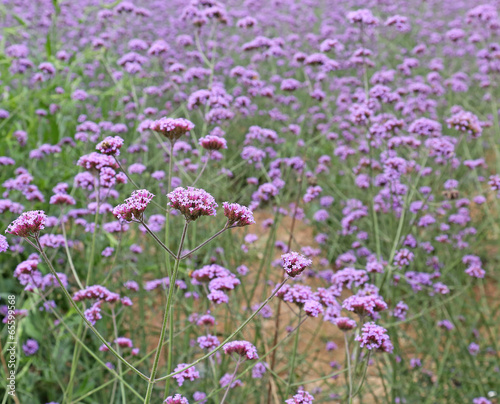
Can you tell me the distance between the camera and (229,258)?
2.90 metres

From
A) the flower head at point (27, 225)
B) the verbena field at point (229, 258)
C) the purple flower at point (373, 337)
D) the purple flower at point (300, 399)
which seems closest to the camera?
the flower head at point (27, 225)

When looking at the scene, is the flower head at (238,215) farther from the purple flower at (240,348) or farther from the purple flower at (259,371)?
the purple flower at (259,371)

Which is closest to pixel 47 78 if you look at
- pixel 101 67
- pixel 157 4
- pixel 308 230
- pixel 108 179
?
pixel 101 67

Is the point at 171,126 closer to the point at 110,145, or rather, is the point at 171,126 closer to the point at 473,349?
the point at 110,145

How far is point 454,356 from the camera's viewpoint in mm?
Result: 2836

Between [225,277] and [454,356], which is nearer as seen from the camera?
[225,277]

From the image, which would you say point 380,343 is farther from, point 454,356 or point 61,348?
point 61,348

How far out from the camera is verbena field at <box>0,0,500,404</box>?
69.3 inches

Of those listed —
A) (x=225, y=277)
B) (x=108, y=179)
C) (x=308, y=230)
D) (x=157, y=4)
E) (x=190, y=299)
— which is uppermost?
(x=157, y=4)

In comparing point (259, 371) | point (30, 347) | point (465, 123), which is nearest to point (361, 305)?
point (259, 371)

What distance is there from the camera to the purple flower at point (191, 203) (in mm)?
1212

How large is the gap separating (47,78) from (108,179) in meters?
3.24

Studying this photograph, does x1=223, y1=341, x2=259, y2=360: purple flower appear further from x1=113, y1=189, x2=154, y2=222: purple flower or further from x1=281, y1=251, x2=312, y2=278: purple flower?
x1=113, y1=189, x2=154, y2=222: purple flower

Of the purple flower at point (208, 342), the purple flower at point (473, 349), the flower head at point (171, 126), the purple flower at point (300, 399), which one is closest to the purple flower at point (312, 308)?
the purple flower at point (300, 399)
